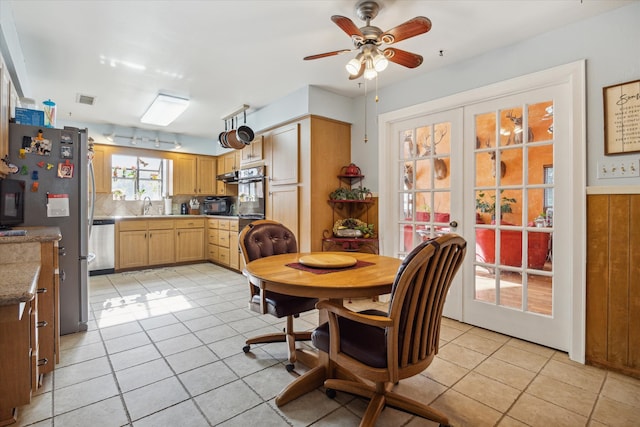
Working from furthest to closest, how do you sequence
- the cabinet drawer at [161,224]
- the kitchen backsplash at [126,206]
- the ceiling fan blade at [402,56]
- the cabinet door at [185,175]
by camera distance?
1. the cabinet door at [185,175]
2. the kitchen backsplash at [126,206]
3. the cabinet drawer at [161,224]
4. the ceiling fan blade at [402,56]

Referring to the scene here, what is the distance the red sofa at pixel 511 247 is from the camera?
2504 mm

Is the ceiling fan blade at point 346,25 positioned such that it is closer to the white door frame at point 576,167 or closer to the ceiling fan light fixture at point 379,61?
the ceiling fan light fixture at point 379,61

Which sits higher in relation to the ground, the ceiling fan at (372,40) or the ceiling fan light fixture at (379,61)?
the ceiling fan at (372,40)

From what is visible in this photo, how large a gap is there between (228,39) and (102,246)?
396 cm

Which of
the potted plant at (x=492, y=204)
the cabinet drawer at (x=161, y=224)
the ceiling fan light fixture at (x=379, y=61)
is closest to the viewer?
the ceiling fan light fixture at (x=379, y=61)

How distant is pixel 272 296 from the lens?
216cm

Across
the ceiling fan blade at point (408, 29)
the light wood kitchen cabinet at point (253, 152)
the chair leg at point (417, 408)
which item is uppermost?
the ceiling fan blade at point (408, 29)

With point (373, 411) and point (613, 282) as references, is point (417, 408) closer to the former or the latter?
point (373, 411)

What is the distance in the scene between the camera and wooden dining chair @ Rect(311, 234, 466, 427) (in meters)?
1.29

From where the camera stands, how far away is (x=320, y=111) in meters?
3.62

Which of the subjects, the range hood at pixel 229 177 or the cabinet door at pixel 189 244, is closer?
the range hood at pixel 229 177

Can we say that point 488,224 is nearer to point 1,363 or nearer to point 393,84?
point 393,84

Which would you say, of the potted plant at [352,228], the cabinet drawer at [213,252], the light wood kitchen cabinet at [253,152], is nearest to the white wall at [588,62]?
the potted plant at [352,228]

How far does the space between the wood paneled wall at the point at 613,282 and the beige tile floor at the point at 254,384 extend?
5.7 inches
